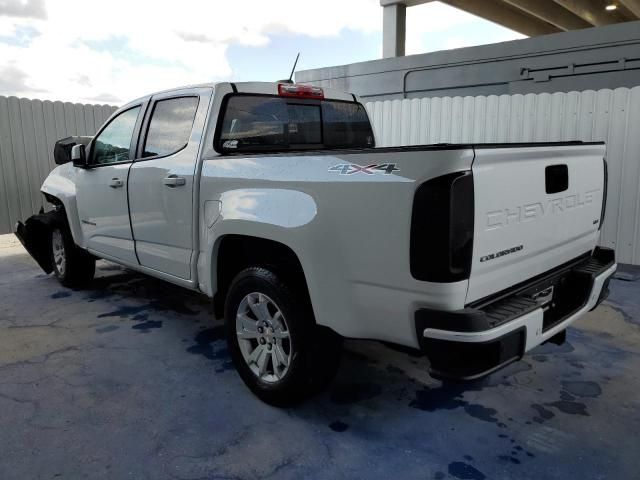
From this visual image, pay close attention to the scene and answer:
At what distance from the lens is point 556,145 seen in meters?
2.56

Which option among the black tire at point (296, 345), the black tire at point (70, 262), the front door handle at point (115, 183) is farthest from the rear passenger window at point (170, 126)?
the black tire at point (70, 262)

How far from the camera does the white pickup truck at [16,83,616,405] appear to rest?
6.68 ft

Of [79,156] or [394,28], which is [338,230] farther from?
[394,28]

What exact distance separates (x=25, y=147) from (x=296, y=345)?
8.44m

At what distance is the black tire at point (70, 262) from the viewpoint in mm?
5254

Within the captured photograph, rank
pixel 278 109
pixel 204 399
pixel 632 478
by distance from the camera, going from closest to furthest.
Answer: pixel 632 478, pixel 204 399, pixel 278 109

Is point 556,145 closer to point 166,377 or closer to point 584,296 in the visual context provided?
point 584,296

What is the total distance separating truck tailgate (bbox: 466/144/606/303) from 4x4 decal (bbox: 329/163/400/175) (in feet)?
1.11

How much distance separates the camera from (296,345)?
8.57ft

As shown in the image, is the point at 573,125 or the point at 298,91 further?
the point at 573,125

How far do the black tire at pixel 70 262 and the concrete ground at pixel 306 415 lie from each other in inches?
48.7

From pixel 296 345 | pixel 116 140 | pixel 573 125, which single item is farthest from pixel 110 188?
pixel 573 125

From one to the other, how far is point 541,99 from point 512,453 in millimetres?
5656

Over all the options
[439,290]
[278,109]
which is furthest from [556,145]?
[278,109]
